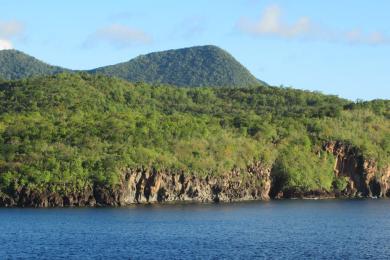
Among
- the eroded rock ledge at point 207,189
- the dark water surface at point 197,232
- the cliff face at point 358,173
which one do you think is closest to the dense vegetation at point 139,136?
the eroded rock ledge at point 207,189

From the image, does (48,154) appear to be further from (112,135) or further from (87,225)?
(87,225)

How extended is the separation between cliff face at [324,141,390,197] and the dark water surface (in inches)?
1298

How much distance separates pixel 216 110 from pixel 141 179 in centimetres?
6908

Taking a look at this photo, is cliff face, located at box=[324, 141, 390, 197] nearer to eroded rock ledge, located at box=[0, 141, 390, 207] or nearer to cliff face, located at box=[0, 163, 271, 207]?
eroded rock ledge, located at box=[0, 141, 390, 207]

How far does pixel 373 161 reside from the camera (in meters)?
157

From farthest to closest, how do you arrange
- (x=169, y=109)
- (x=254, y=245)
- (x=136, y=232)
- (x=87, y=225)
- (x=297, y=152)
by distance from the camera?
(x=169, y=109) → (x=297, y=152) → (x=87, y=225) → (x=136, y=232) → (x=254, y=245)

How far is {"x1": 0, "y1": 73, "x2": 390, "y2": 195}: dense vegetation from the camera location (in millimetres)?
123312

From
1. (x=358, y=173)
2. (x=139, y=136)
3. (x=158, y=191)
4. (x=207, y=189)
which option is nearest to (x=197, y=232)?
(x=158, y=191)

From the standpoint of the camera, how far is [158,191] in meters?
132

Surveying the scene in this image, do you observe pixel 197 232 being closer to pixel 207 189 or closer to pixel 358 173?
pixel 207 189

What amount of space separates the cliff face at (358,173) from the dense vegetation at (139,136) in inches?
64.6

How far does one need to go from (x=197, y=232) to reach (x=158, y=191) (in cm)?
4478

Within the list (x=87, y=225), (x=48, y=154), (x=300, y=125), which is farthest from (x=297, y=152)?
(x=87, y=225)

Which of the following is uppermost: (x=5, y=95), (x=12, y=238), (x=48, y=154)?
(x=5, y=95)
